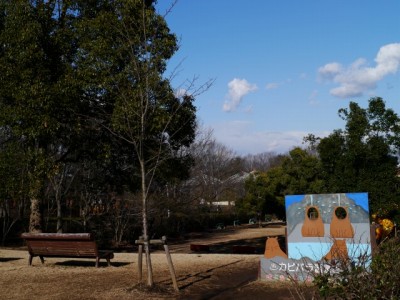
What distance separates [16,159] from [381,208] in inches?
420

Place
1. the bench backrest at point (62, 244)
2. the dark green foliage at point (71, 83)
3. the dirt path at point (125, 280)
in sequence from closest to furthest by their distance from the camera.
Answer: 1. the dirt path at point (125, 280)
2. the bench backrest at point (62, 244)
3. the dark green foliage at point (71, 83)

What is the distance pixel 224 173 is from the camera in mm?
59344

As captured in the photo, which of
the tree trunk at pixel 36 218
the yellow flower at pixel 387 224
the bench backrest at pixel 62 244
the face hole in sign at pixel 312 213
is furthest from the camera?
the yellow flower at pixel 387 224

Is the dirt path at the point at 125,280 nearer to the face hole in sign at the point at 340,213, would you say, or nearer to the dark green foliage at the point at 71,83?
the face hole in sign at the point at 340,213

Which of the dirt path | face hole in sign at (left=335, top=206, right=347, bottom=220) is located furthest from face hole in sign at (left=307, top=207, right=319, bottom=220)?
the dirt path

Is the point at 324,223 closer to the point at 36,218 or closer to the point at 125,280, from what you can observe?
the point at 125,280

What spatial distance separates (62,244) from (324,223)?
592 centimetres

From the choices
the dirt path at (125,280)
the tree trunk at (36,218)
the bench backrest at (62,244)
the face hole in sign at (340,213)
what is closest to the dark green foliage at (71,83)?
the tree trunk at (36,218)

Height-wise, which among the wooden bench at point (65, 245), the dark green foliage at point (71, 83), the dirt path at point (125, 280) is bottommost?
the dirt path at point (125, 280)

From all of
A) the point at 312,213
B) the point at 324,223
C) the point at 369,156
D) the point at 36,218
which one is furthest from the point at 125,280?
the point at 369,156

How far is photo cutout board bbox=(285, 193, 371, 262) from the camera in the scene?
31.1 feet

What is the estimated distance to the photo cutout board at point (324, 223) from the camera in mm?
9469

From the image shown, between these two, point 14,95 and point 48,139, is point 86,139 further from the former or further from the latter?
point 14,95

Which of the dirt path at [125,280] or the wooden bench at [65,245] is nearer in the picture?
the dirt path at [125,280]
